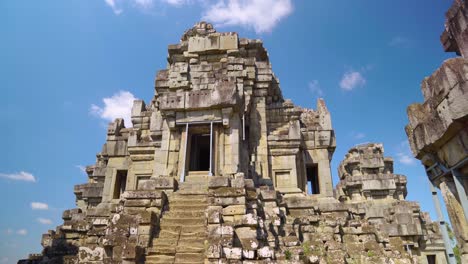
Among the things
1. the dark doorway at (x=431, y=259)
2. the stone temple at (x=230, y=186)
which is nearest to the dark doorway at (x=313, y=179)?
the stone temple at (x=230, y=186)

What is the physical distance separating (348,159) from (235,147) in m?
7.74

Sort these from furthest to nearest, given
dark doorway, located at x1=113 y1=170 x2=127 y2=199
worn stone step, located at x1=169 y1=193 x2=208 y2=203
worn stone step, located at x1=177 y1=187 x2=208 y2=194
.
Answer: dark doorway, located at x1=113 y1=170 x2=127 y2=199, worn stone step, located at x1=177 y1=187 x2=208 y2=194, worn stone step, located at x1=169 y1=193 x2=208 y2=203

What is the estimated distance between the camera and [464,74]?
3.23 m

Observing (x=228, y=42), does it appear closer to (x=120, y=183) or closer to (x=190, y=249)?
(x=120, y=183)

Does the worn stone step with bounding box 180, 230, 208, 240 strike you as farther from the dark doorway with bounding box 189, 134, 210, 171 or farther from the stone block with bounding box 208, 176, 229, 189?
the dark doorway with bounding box 189, 134, 210, 171

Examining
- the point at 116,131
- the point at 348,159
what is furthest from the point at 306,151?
the point at 116,131

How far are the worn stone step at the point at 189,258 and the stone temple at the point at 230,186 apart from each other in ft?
0.08

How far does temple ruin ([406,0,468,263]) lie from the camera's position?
3270 mm

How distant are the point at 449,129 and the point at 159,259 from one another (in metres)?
6.31

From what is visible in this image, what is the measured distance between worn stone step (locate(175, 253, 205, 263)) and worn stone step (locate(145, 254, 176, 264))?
15 cm

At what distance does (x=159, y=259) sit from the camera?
6941 mm

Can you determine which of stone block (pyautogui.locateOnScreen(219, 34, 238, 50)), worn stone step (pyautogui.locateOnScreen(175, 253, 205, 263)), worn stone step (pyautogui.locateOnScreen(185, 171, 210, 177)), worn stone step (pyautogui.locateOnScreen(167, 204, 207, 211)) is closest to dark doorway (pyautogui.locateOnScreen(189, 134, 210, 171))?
worn stone step (pyautogui.locateOnScreen(185, 171, 210, 177))

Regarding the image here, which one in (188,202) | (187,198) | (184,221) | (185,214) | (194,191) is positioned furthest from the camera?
(194,191)

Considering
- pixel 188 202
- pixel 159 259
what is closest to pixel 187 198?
pixel 188 202
